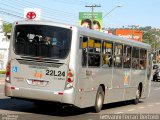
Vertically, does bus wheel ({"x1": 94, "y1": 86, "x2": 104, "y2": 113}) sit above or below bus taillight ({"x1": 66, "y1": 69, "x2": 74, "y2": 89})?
below

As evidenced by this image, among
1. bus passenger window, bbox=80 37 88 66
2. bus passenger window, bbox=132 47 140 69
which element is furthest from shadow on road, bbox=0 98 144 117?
bus passenger window, bbox=132 47 140 69

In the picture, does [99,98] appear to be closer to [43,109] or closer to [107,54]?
[107,54]

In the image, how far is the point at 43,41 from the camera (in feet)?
49.8

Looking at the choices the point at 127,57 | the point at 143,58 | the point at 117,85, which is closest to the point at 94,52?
the point at 117,85

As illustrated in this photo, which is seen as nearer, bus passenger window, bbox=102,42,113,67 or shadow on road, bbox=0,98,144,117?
shadow on road, bbox=0,98,144,117

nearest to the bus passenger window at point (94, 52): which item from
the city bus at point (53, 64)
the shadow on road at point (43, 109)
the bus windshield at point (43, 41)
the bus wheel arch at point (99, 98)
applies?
the city bus at point (53, 64)

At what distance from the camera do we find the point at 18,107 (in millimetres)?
17016

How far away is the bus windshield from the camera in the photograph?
15.0 m

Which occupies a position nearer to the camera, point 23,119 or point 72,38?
Answer: point 23,119

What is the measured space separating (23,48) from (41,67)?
2.87 ft

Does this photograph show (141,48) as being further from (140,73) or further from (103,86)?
(103,86)

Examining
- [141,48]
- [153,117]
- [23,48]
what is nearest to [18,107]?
[23,48]

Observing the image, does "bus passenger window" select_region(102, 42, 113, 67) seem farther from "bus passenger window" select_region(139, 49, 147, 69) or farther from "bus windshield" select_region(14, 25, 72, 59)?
"bus passenger window" select_region(139, 49, 147, 69)

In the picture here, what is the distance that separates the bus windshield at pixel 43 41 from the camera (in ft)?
49.3
